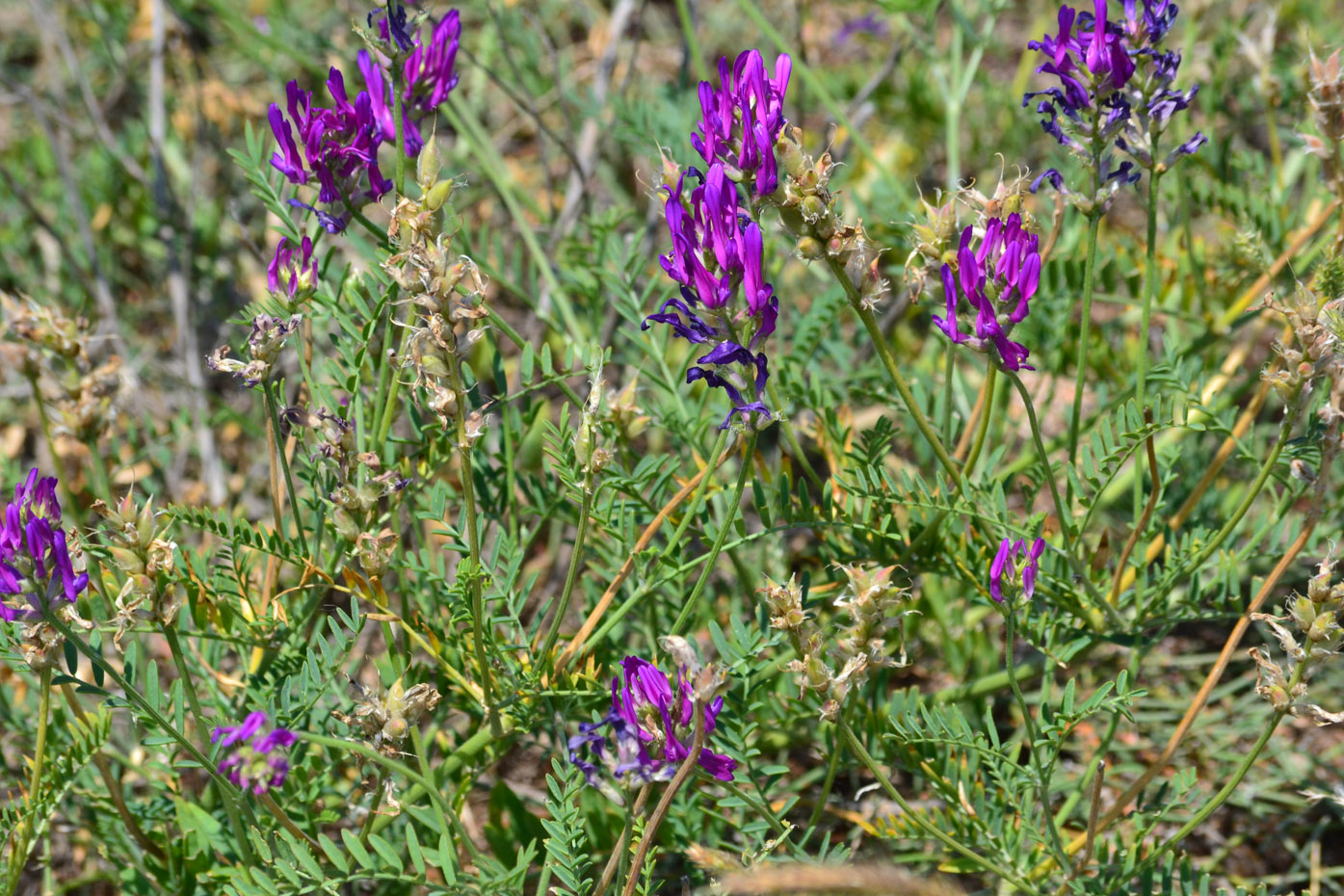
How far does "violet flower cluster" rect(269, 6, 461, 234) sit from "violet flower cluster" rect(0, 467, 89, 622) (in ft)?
1.69

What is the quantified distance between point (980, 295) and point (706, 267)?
0.35 m

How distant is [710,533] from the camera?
1.66m

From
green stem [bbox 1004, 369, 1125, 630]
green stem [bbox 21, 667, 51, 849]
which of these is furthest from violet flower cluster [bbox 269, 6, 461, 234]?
green stem [bbox 1004, 369, 1125, 630]

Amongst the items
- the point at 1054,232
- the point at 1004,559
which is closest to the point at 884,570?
the point at 1004,559

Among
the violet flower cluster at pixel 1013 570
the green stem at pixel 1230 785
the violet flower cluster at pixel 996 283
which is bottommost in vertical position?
the green stem at pixel 1230 785

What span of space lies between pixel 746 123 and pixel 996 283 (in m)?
0.36

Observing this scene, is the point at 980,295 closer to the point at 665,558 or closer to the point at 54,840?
the point at 665,558

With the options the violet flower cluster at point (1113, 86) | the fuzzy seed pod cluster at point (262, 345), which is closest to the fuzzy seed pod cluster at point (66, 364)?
the fuzzy seed pod cluster at point (262, 345)

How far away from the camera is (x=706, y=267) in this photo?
4.17 feet

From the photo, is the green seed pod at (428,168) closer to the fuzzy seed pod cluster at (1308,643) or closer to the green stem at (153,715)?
the green stem at (153,715)

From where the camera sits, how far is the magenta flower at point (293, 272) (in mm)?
1563

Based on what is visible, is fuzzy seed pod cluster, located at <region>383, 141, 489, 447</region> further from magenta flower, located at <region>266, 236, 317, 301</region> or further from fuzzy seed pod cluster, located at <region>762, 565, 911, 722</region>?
fuzzy seed pod cluster, located at <region>762, 565, 911, 722</region>

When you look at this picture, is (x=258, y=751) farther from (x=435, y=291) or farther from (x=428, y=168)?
(x=428, y=168)

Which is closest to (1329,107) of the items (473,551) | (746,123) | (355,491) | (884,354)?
(884,354)
